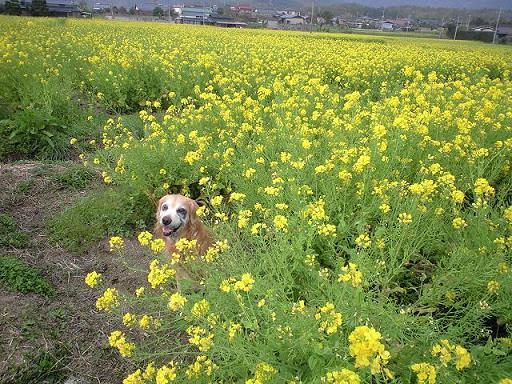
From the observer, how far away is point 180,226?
3705 mm

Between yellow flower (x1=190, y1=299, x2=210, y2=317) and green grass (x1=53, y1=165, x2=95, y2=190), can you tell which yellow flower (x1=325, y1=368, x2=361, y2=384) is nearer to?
yellow flower (x1=190, y1=299, x2=210, y2=317)

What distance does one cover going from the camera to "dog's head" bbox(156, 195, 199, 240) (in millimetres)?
3609

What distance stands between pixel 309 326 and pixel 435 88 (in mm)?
6003

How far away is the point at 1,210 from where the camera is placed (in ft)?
16.5

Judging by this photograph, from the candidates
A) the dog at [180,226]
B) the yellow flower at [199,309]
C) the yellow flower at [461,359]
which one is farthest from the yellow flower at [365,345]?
the dog at [180,226]

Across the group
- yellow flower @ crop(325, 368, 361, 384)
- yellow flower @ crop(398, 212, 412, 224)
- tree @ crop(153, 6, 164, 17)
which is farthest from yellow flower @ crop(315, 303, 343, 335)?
tree @ crop(153, 6, 164, 17)

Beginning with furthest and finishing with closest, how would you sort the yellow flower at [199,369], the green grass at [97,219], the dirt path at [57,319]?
1. the green grass at [97,219]
2. the dirt path at [57,319]
3. the yellow flower at [199,369]

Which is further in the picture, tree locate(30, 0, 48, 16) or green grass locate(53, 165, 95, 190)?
tree locate(30, 0, 48, 16)

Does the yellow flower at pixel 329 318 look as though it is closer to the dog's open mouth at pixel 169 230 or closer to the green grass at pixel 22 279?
Answer: the dog's open mouth at pixel 169 230

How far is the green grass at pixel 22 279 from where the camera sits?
12.0 ft

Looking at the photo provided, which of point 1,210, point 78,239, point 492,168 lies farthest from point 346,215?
point 1,210

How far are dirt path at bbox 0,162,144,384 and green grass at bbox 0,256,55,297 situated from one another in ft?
0.23

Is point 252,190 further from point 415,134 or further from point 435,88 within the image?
point 435,88

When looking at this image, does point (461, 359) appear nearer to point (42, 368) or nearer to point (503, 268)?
point (503, 268)
